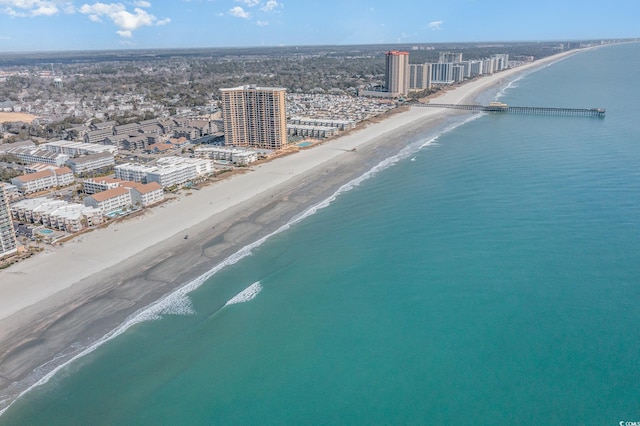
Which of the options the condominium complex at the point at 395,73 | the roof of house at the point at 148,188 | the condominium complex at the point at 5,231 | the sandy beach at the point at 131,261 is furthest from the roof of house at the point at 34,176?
the condominium complex at the point at 395,73

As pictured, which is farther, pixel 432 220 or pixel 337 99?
pixel 337 99

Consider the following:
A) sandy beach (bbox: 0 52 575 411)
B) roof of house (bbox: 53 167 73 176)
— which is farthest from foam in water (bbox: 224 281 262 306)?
roof of house (bbox: 53 167 73 176)

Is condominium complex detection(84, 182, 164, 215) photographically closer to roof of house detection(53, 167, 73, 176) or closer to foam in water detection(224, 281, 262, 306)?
roof of house detection(53, 167, 73, 176)

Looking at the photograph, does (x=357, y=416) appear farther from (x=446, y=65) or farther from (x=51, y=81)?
(x=51, y=81)

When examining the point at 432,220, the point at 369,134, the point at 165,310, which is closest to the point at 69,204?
the point at 165,310

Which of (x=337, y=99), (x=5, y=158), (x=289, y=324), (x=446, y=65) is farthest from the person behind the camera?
(x=446, y=65)

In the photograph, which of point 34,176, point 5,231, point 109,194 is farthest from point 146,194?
point 34,176

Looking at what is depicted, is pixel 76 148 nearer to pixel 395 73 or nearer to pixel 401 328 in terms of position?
pixel 401 328
